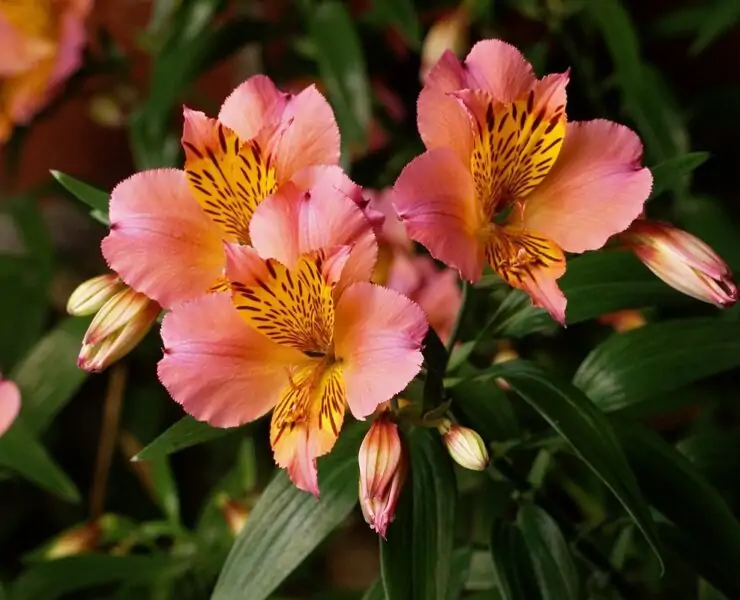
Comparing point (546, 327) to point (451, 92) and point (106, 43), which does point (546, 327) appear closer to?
point (451, 92)

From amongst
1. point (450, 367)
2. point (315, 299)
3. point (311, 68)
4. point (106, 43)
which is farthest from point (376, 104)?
point (315, 299)

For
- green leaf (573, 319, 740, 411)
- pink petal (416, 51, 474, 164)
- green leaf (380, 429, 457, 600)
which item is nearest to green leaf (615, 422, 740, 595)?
green leaf (573, 319, 740, 411)

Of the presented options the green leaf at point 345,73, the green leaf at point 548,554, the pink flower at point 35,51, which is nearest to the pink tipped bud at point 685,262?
the green leaf at point 548,554

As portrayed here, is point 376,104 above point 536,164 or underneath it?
underneath

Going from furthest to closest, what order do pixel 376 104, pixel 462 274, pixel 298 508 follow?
pixel 376 104, pixel 298 508, pixel 462 274

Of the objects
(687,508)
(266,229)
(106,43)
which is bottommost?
(687,508)

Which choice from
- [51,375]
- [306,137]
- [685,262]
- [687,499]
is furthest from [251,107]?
[51,375]

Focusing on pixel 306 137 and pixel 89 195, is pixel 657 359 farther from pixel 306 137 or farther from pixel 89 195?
pixel 89 195
